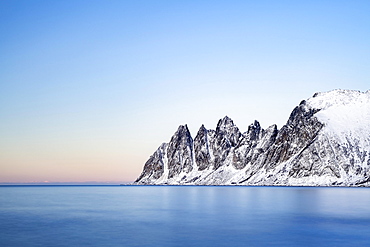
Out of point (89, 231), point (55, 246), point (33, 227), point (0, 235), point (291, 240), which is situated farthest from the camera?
point (33, 227)

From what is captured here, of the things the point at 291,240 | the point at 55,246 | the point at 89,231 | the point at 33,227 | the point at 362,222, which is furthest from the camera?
the point at 362,222

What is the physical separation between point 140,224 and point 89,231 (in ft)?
28.4

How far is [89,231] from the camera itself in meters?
46.4

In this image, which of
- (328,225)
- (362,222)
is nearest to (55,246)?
(328,225)

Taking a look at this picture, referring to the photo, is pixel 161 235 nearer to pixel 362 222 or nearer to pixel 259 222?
pixel 259 222

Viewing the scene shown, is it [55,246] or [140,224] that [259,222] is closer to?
[140,224]

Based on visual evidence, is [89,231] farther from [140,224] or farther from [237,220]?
[237,220]

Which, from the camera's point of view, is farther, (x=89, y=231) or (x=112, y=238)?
(x=89, y=231)

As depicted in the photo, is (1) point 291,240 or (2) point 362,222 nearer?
(1) point 291,240

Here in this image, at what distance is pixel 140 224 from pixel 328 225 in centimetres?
2358

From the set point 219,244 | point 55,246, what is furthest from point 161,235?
point 55,246

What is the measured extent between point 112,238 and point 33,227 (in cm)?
1423

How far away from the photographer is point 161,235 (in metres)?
43.5

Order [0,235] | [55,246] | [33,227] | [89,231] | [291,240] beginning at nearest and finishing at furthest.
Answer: [55,246] < [291,240] < [0,235] < [89,231] < [33,227]
